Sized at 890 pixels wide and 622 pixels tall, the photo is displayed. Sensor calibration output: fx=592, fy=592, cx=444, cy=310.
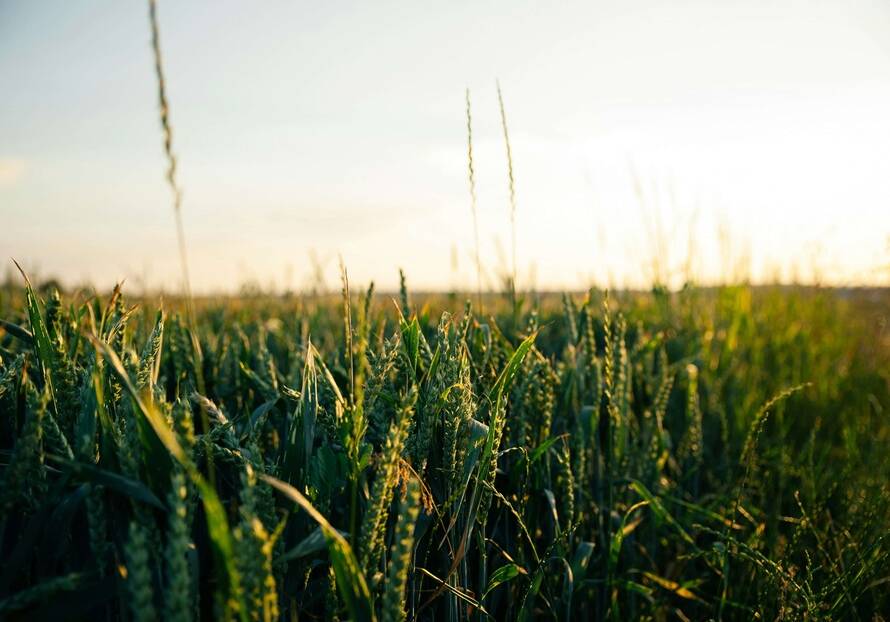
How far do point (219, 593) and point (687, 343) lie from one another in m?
3.00

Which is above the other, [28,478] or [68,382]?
[68,382]

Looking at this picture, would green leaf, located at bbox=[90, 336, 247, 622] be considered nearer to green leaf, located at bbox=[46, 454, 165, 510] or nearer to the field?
the field

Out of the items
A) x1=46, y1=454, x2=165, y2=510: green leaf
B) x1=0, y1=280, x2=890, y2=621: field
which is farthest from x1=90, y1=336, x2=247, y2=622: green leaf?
x1=46, y1=454, x2=165, y2=510: green leaf

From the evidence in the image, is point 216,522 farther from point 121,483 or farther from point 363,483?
point 363,483

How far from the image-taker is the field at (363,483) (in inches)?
30.0

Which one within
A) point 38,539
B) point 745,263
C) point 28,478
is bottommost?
point 38,539

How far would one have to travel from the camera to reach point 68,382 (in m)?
1.00

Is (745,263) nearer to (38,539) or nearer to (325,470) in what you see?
(325,470)

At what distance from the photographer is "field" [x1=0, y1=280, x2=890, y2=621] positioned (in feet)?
2.50

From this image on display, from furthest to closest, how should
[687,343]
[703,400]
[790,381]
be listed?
1. [790,381]
2. [687,343]
3. [703,400]

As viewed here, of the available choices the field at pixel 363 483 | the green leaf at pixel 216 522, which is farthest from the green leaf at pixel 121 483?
the green leaf at pixel 216 522

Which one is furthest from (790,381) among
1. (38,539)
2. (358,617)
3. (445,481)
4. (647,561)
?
(38,539)

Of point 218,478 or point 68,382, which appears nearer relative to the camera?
point 68,382

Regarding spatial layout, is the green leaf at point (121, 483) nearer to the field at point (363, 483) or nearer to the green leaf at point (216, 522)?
the field at point (363, 483)
